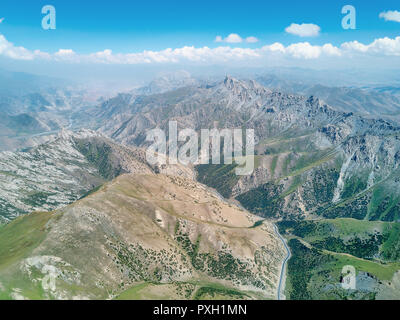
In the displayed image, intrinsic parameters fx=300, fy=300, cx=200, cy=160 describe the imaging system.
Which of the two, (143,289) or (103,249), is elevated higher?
(103,249)
